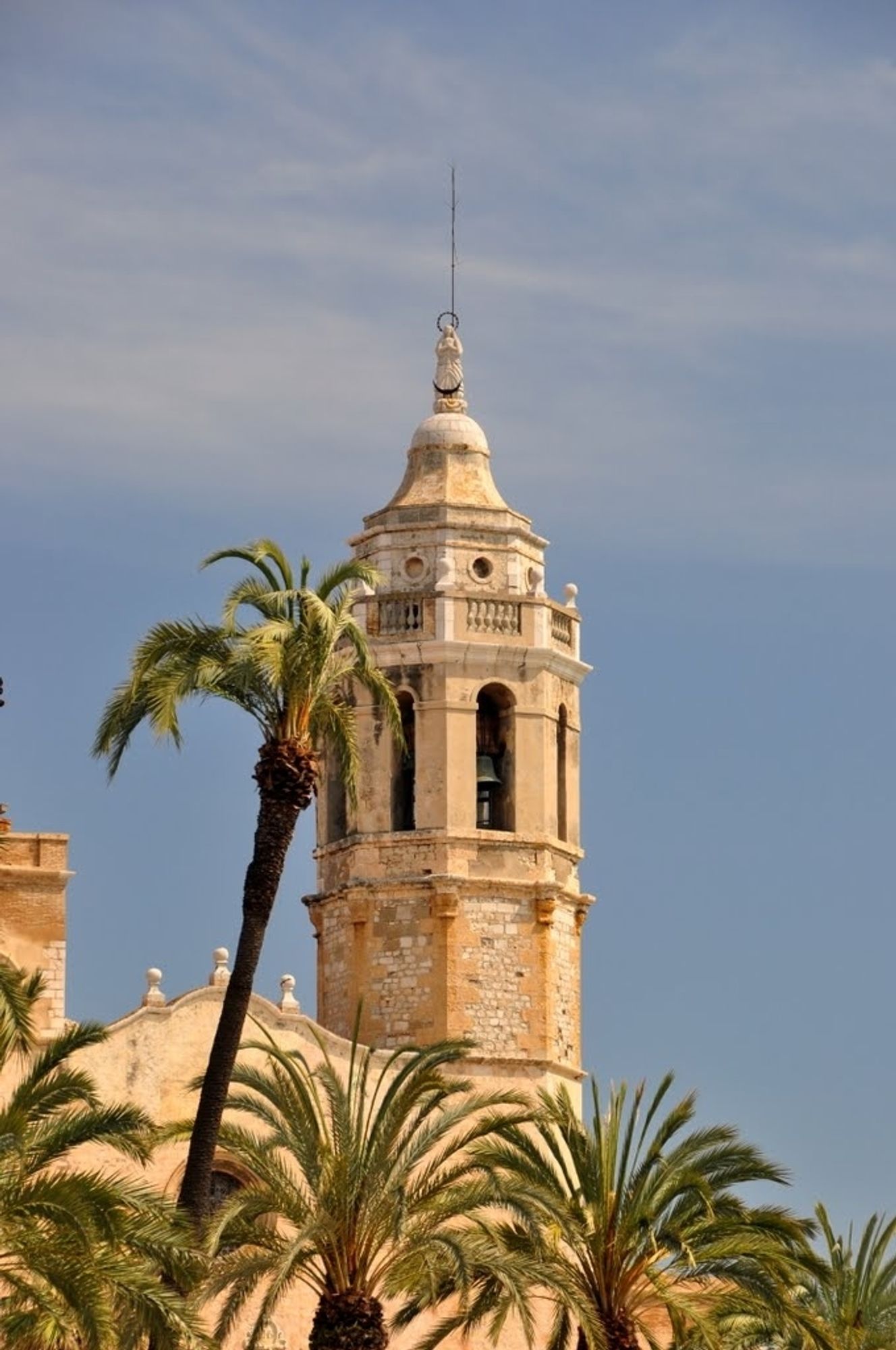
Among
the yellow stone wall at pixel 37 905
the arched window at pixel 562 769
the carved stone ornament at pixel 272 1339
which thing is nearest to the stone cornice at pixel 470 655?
the arched window at pixel 562 769

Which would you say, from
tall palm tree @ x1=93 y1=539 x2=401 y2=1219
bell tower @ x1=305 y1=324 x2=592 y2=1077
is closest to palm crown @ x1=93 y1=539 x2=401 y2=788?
tall palm tree @ x1=93 y1=539 x2=401 y2=1219

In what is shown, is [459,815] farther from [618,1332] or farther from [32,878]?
[618,1332]

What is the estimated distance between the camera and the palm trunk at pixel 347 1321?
47406 millimetres

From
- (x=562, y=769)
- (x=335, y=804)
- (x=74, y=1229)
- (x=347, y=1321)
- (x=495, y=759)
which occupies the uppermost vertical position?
(x=562, y=769)

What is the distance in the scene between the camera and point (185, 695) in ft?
158

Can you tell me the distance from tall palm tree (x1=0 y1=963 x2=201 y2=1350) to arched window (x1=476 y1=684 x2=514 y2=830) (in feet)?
56.3

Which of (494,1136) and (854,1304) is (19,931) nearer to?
(494,1136)

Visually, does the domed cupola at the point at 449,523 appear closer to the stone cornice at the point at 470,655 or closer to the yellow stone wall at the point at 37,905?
the stone cornice at the point at 470,655

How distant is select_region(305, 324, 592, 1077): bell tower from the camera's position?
6103cm

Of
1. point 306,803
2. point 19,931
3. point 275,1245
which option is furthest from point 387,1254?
point 19,931

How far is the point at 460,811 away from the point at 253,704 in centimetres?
1326

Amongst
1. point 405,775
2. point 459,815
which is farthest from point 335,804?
point 459,815

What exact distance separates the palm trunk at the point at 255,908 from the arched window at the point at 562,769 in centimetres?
1482

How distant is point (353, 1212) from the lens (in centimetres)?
4741
